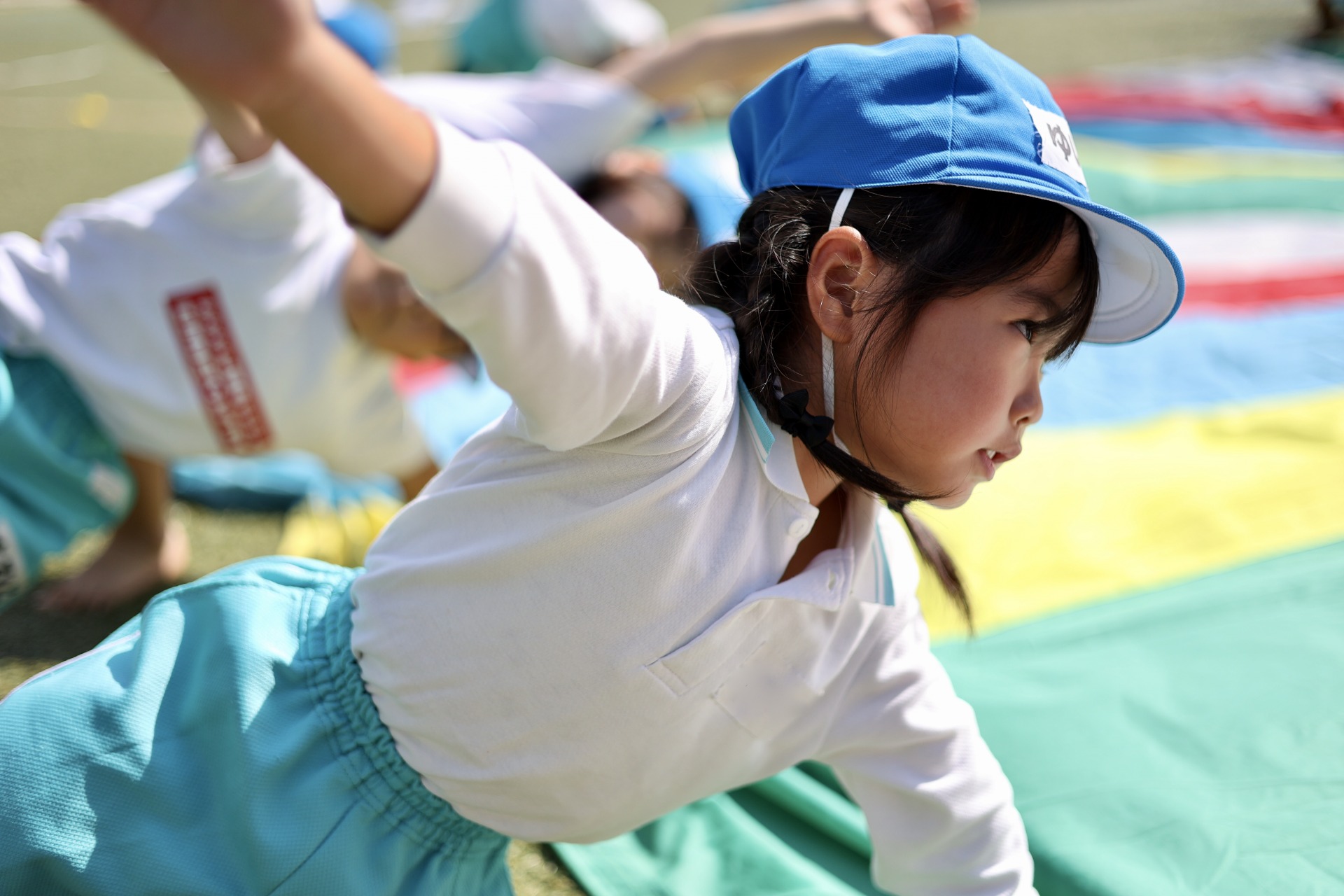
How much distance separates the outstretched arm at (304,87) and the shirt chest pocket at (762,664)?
1.26 feet

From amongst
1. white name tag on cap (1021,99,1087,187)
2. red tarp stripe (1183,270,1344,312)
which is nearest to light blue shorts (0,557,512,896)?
white name tag on cap (1021,99,1087,187)

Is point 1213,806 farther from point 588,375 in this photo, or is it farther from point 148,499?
point 148,499

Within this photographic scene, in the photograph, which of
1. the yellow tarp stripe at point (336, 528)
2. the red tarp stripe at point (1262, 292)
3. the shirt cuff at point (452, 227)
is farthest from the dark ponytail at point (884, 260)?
the red tarp stripe at point (1262, 292)

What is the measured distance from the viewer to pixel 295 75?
0.44 meters

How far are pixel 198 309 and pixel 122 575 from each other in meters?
0.38

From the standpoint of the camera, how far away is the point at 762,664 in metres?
0.80

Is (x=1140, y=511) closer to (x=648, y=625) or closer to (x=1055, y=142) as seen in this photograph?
(x=1055, y=142)

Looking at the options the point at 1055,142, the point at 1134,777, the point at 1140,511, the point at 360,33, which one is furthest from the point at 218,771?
the point at 360,33

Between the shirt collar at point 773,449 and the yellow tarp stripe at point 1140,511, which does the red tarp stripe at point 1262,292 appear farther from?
the shirt collar at point 773,449

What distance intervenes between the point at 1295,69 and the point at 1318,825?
325cm

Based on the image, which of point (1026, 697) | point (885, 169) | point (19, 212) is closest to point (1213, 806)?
point (1026, 697)

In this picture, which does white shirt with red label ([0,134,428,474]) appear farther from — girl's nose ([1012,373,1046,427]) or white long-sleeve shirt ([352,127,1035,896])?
girl's nose ([1012,373,1046,427])

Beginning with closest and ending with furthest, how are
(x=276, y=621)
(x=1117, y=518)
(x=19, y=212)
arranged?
(x=276, y=621), (x=1117, y=518), (x=19, y=212)

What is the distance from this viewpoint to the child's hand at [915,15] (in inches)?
56.7
